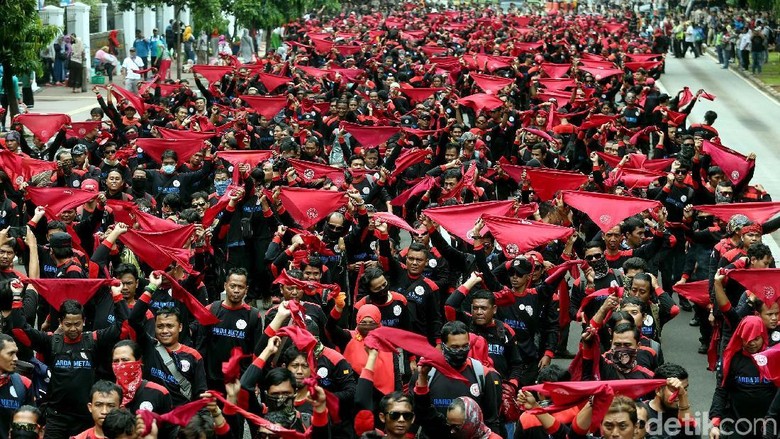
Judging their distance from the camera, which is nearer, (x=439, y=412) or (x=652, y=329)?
(x=439, y=412)

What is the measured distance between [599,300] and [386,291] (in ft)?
6.66

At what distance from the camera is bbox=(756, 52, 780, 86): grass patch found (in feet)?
146

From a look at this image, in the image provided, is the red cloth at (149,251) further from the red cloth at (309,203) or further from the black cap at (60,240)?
the red cloth at (309,203)

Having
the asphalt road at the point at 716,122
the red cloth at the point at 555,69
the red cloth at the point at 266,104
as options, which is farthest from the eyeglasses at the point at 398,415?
the red cloth at the point at 555,69

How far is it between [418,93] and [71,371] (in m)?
15.7

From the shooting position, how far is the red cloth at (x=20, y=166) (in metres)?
15.8

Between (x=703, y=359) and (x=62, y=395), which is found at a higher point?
(x=62, y=395)

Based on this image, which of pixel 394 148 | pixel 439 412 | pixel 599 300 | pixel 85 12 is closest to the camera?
pixel 439 412

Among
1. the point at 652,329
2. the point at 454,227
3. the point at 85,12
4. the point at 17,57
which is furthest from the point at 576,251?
the point at 85,12

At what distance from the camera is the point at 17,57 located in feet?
84.3

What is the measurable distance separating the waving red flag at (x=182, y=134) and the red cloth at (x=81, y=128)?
2.88ft

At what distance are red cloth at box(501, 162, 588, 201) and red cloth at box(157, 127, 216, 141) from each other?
4611 millimetres

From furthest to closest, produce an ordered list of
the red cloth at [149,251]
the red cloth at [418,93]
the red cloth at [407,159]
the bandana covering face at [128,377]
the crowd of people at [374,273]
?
1. the red cloth at [418,93]
2. the red cloth at [407,159]
3. the red cloth at [149,251]
4. the bandana covering face at [128,377]
5. the crowd of people at [374,273]

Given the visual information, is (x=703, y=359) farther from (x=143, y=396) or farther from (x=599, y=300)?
(x=143, y=396)
